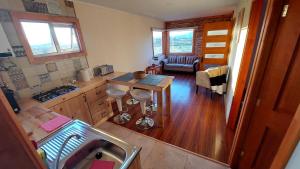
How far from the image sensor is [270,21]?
1.03 metres

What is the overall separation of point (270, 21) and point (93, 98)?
8.72ft

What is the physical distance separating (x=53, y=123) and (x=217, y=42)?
515 centimetres

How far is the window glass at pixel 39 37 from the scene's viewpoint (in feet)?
6.46

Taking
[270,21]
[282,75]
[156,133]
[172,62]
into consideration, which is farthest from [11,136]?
[172,62]

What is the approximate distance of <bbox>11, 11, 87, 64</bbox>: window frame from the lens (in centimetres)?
180

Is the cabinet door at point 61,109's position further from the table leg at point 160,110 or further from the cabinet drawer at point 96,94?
the table leg at point 160,110

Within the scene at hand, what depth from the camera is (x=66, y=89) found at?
2182 mm

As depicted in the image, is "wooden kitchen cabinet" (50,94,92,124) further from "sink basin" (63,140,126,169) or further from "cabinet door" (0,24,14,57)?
"sink basin" (63,140,126,169)

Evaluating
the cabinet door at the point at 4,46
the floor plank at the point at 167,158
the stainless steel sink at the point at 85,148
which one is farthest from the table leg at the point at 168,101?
the cabinet door at the point at 4,46

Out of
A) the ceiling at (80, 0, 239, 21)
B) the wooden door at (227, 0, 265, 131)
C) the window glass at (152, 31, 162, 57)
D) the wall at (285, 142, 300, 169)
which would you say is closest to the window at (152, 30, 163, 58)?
the window glass at (152, 31, 162, 57)

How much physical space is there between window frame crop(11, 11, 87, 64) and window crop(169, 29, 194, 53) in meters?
4.93

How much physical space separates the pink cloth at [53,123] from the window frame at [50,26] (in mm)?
1291

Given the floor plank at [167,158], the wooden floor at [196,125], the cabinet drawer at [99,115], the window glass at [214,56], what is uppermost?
the window glass at [214,56]

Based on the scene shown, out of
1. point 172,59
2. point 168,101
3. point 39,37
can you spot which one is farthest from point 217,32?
point 39,37
